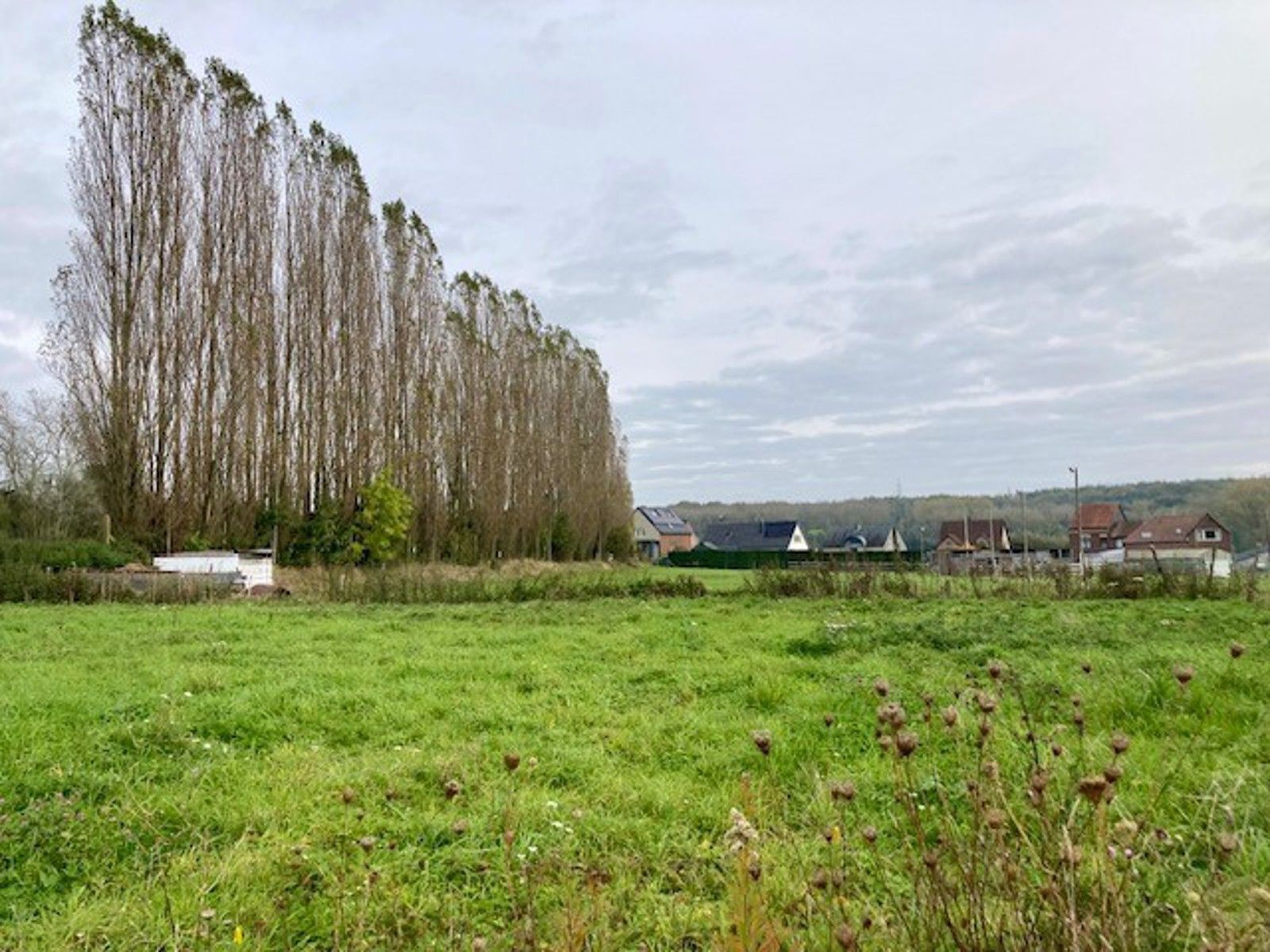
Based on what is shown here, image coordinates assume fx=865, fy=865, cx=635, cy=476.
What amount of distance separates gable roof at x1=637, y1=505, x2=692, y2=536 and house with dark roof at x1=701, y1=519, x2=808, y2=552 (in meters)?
2.47

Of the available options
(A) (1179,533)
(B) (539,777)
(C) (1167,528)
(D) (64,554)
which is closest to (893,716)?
(B) (539,777)

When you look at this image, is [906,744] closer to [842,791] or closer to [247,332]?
[842,791]

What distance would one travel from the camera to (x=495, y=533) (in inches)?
1374

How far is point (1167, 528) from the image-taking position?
60.5 m

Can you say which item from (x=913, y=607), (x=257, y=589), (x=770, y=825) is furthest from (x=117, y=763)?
(x=257, y=589)

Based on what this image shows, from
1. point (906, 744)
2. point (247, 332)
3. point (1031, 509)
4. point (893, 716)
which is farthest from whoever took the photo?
point (1031, 509)

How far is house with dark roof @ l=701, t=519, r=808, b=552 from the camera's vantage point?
76062 mm

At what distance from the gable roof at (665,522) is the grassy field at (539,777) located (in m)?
68.5

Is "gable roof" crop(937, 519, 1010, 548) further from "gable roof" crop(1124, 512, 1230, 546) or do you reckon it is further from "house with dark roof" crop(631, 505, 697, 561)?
"house with dark roof" crop(631, 505, 697, 561)

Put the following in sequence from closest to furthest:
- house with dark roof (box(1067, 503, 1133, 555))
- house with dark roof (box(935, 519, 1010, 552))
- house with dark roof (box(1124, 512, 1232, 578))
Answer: house with dark roof (box(1124, 512, 1232, 578)), house with dark roof (box(935, 519, 1010, 552)), house with dark roof (box(1067, 503, 1133, 555))

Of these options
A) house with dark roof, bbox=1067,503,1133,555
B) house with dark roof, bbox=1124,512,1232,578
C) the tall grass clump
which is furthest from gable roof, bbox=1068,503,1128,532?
the tall grass clump

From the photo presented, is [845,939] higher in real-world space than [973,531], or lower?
higher

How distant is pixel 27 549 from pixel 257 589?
4.37m

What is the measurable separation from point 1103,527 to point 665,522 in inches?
1402
